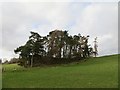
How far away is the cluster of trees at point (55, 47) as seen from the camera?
87.2 meters

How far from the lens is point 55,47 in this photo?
9525 cm

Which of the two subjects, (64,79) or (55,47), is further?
(55,47)

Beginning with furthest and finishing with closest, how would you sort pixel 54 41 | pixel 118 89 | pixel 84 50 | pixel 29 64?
pixel 84 50 < pixel 54 41 < pixel 29 64 < pixel 118 89

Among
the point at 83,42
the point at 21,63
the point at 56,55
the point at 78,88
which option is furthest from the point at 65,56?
the point at 78,88

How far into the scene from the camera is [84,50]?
336 feet

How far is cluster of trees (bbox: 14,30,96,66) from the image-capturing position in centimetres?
8719

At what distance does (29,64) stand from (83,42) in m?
26.3

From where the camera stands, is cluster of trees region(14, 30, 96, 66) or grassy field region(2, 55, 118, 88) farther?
cluster of trees region(14, 30, 96, 66)

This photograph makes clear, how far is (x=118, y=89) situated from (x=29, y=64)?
65.9 meters

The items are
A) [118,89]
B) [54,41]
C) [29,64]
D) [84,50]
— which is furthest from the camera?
[84,50]

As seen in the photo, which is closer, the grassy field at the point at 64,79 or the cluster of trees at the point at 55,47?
the grassy field at the point at 64,79

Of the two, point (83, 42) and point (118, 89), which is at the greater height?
point (83, 42)

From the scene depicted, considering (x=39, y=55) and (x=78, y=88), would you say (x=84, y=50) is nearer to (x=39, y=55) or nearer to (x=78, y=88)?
(x=39, y=55)

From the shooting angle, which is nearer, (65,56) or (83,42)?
(65,56)
